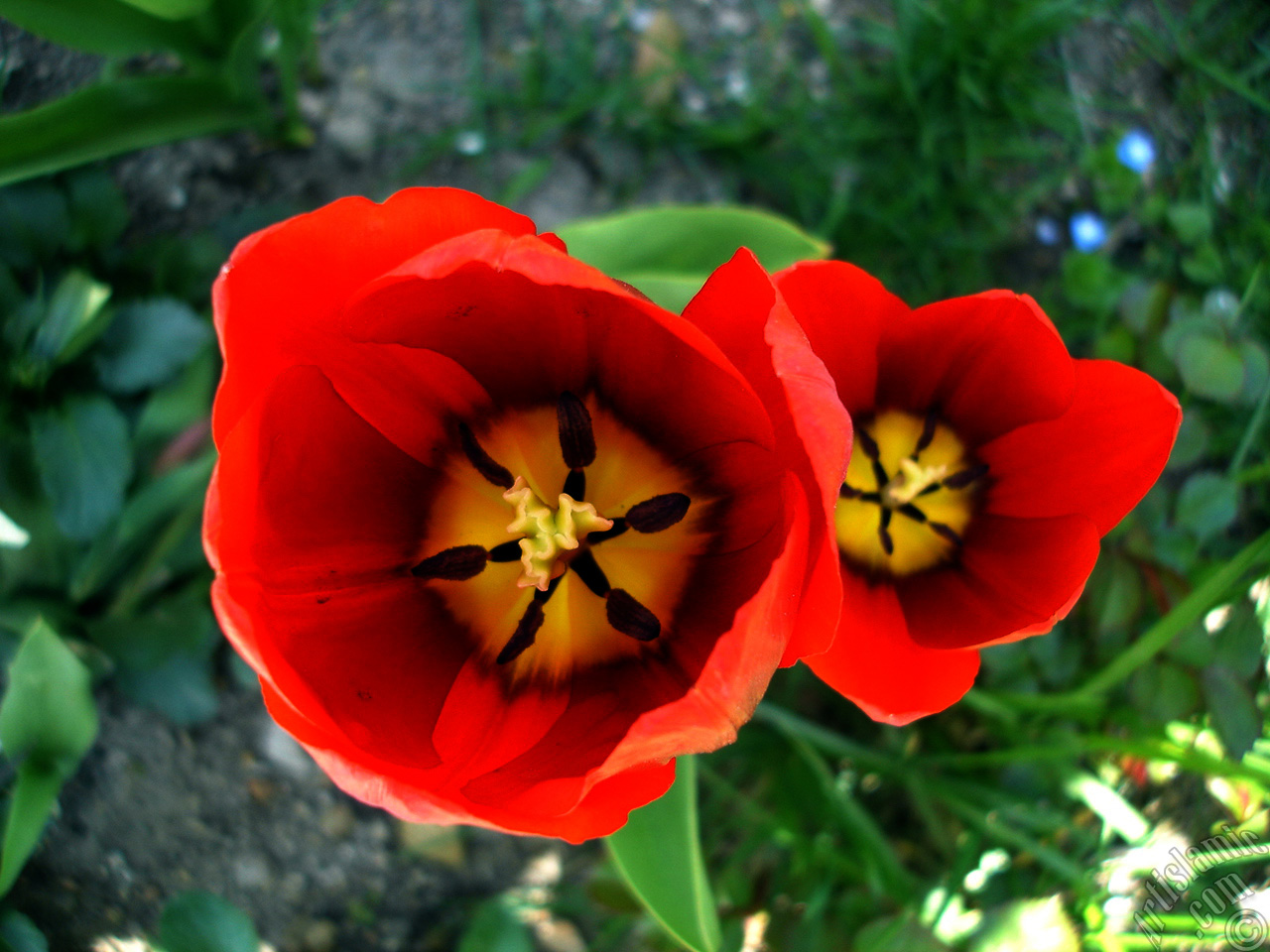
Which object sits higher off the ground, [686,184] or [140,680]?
[686,184]

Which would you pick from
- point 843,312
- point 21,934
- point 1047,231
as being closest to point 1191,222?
point 1047,231

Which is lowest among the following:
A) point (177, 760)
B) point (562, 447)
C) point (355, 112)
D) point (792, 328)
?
point (177, 760)

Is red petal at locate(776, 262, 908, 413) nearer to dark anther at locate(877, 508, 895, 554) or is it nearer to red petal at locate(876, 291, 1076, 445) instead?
red petal at locate(876, 291, 1076, 445)

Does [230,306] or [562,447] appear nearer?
[230,306]

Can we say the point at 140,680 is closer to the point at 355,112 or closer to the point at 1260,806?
the point at 355,112

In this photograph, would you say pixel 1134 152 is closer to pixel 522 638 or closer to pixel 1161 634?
pixel 1161 634

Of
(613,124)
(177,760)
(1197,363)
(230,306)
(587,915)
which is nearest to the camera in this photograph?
(230,306)

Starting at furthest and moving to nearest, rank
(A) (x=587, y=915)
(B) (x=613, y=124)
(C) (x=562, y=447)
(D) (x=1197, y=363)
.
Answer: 1. (B) (x=613, y=124)
2. (A) (x=587, y=915)
3. (D) (x=1197, y=363)
4. (C) (x=562, y=447)

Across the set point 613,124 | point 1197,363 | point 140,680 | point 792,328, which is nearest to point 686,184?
point 613,124
